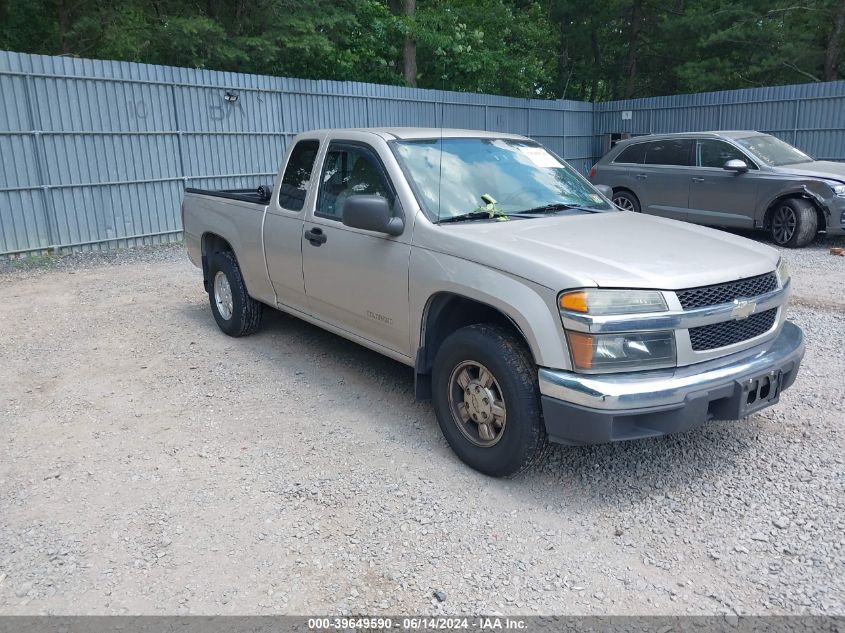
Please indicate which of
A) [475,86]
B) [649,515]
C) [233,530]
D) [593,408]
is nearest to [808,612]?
[649,515]

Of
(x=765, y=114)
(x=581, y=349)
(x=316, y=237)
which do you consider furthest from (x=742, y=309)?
(x=765, y=114)

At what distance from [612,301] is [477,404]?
3.18 ft

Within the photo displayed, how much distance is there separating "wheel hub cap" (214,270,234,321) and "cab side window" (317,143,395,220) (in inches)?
70.2

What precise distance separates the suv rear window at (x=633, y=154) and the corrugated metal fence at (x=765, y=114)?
5.27 metres

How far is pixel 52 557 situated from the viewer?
10.8 ft

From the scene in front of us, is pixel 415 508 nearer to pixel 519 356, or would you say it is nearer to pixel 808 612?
pixel 519 356

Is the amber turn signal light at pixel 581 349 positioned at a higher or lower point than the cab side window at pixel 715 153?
lower

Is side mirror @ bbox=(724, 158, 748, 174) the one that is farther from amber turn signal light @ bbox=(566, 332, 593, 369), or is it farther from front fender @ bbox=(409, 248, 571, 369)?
amber turn signal light @ bbox=(566, 332, 593, 369)

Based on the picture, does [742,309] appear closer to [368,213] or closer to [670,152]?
[368,213]

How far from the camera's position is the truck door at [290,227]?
538cm

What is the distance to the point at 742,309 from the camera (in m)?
3.63

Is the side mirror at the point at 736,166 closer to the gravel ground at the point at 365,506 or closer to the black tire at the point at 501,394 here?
the gravel ground at the point at 365,506

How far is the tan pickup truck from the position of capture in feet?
11.0

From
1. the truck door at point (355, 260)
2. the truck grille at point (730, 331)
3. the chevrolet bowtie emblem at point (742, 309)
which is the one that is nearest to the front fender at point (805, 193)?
the truck grille at point (730, 331)
